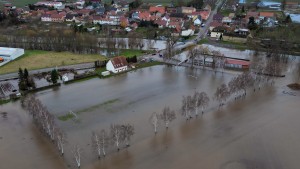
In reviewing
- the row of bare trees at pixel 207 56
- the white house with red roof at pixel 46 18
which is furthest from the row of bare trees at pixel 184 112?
the white house with red roof at pixel 46 18

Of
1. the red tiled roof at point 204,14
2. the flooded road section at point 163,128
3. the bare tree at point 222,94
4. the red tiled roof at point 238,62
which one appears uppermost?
the red tiled roof at point 204,14

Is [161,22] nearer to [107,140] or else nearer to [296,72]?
[296,72]

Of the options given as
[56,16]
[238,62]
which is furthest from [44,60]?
[56,16]

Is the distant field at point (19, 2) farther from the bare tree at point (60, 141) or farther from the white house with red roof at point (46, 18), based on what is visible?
the bare tree at point (60, 141)

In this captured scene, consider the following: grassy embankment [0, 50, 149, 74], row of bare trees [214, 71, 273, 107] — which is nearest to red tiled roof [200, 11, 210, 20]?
grassy embankment [0, 50, 149, 74]

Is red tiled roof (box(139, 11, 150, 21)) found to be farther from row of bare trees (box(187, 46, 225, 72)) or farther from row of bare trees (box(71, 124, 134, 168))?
row of bare trees (box(71, 124, 134, 168))

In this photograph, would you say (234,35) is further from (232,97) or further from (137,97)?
(137,97)

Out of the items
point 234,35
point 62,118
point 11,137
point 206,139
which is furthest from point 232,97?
point 234,35
